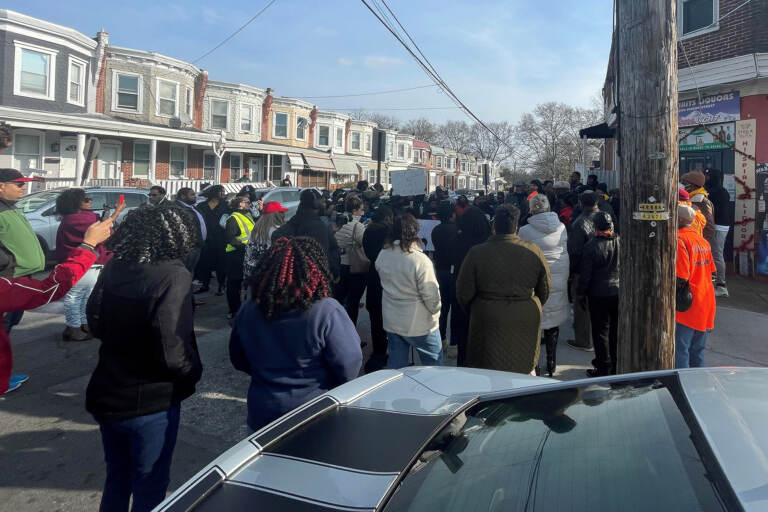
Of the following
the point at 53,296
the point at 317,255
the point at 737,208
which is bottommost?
the point at 53,296

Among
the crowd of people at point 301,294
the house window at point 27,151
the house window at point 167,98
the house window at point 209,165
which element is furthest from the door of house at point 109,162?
the crowd of people at point 301,294

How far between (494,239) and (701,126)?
889 cm

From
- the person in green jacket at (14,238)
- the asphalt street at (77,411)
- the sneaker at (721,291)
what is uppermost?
the person in green jacket at (14,238)

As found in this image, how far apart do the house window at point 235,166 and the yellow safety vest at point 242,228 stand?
2334cm

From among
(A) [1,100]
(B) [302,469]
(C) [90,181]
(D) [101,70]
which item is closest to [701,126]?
(B) [302,469]

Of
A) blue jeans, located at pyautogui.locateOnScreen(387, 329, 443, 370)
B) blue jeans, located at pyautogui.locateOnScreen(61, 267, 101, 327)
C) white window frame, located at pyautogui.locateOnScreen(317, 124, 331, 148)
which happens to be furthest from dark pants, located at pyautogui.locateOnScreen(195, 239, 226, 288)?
white window frame, located at pyautogui.locateOnScreen(317, 124, 331, 148)

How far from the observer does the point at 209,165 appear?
27.7 meters

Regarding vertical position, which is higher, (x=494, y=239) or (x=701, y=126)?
(x=701, y=126)

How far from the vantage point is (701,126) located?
10.5 m

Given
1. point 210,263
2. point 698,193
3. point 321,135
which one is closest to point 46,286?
point 210,263

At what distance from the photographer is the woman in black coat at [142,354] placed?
2.35m

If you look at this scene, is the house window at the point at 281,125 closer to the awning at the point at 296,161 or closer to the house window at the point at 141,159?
the awning at the point at 296,161

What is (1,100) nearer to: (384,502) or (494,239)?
(494,239)

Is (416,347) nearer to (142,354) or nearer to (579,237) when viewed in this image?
(579,237)
